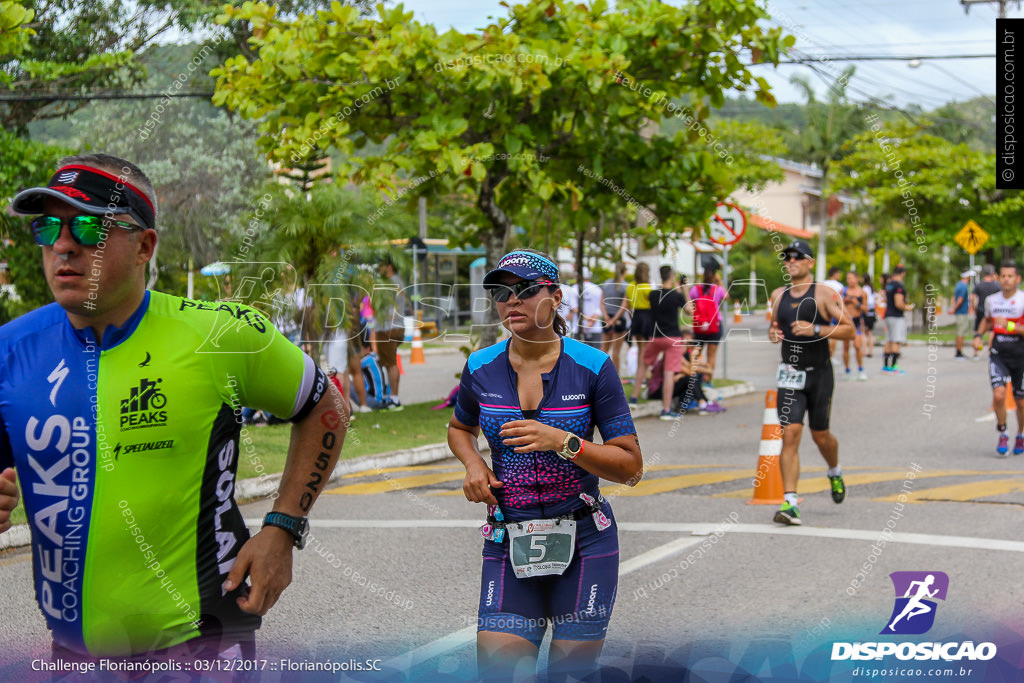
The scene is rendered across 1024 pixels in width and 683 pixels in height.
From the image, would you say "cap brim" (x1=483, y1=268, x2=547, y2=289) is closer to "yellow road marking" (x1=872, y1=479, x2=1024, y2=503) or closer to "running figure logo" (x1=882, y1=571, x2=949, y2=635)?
"running figure logo" (x1=882, y1=571, x2=949, y2=635)

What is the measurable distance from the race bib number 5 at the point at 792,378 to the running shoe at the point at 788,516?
95 centimetres

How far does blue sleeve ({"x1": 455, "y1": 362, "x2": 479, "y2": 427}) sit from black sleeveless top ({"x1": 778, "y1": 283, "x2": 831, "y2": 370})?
498 cm

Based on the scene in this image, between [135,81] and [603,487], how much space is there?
50.9 feet

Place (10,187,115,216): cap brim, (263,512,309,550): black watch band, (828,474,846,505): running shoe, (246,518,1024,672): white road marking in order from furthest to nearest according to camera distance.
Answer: (828,474,846,505): running shoe, (246,518,1024,672): white road marking, (263,512,309,550): black watch band, (10,187,115,216): cap brim

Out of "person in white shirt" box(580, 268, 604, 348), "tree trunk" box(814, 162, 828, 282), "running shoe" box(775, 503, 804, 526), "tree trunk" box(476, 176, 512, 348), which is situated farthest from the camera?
"tree trunk" box(814, 162, 828, 282)

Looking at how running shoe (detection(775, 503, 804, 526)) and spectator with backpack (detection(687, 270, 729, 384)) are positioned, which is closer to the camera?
running shoe (detection(775, 503, 804, 526))

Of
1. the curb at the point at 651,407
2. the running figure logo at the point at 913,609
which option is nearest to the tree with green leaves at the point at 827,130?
the curb at the point at 651,407

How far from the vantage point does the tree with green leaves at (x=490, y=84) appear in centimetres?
1261

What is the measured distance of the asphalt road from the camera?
12.1 feet

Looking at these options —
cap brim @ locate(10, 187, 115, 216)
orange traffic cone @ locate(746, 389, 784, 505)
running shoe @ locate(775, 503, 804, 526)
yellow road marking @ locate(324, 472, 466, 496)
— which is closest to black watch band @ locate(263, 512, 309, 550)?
cap brim @ locate(10, 187, 115, 216)

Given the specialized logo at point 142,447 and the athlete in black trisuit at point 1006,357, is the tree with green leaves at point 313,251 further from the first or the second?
the specialized logo at point 142,447

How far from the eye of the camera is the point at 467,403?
13.6 feet

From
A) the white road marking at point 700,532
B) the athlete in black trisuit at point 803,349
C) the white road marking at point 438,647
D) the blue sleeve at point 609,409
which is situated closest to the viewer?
the blue sleeve at point 609,409

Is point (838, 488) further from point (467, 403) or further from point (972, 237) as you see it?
point (972, 237)
